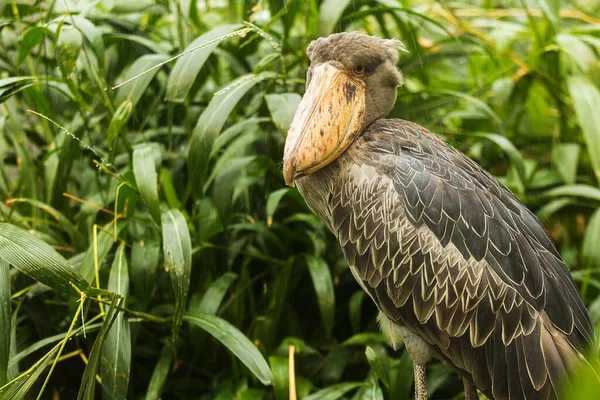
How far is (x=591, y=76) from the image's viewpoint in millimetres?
3090

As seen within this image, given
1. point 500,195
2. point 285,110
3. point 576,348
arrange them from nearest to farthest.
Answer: point 576,348 < point 500,195 < point 285,110

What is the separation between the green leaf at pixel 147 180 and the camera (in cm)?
227

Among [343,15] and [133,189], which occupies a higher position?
[343,15]

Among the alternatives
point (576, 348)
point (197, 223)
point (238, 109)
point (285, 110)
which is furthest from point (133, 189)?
point (576, 348)

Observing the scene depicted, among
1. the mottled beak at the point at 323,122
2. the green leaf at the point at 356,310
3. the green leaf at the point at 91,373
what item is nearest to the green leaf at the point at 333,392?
the green leaf at the point at 356,310

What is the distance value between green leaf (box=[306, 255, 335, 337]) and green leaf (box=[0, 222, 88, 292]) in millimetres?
A: 951

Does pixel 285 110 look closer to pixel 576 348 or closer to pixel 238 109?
pixel 238 109

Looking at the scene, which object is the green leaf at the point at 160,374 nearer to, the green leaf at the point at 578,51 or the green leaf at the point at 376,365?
the green leaf at the point at 376,365

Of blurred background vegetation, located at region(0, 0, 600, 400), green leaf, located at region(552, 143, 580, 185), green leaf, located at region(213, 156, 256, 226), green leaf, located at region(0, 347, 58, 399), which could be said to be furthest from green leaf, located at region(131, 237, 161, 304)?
green leaf, located at region(552, 143, 580, 185)

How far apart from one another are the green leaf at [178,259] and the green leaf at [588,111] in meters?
1.69

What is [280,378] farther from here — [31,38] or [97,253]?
[31,38]

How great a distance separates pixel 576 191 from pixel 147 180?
190 cm

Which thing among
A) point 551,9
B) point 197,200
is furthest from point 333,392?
point 551,9

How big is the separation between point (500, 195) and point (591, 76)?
4.46 feet
